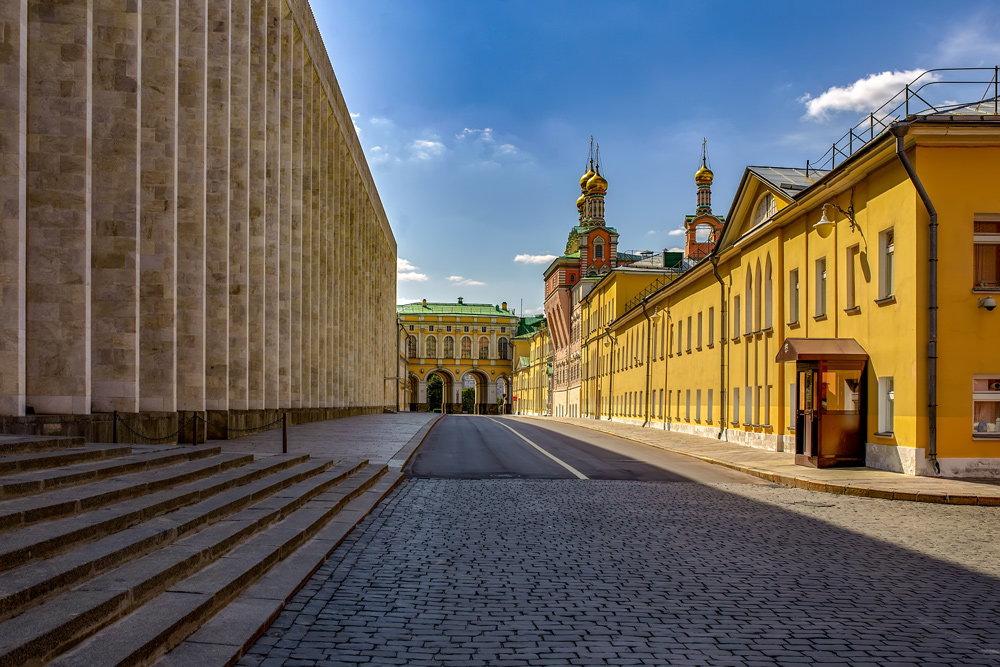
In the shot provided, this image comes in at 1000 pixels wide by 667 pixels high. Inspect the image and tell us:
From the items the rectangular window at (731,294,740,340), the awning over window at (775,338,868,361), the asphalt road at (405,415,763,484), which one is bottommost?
the asphalt road at (405,415,763,484)

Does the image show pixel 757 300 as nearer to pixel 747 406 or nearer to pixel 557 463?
pixel 747 406

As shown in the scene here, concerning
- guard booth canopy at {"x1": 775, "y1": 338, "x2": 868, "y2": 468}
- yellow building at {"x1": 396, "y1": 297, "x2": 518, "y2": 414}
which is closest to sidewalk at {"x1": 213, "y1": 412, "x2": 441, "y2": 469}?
guard booth canopy at {"x1": 775, "y1": 338, "x2": 868, "y2": 468}

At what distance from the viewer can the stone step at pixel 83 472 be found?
22.4ft

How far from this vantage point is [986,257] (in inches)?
661

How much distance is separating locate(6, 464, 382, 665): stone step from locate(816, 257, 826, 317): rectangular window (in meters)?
16.2

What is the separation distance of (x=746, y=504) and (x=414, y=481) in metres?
5.77

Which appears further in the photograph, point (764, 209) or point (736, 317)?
point (736, 317)

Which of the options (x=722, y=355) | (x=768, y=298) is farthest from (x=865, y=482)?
(x=722, y=355)

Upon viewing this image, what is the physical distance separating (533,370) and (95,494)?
102091mm

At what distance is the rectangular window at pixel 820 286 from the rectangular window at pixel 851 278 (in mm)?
1838

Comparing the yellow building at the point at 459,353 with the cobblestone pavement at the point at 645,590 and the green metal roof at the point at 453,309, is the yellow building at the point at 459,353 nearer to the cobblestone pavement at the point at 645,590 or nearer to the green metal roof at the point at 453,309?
the green metal roof at the point at 453,309

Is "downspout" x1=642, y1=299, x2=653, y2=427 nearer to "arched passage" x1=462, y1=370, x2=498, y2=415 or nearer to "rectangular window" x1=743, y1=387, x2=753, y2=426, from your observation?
"rectangular window" x1=743, y1=387, x2=753, y2=426

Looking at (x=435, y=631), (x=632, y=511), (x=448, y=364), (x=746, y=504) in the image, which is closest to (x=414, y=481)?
(x=632, y=511)

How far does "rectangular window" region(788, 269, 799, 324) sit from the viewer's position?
23497mm
